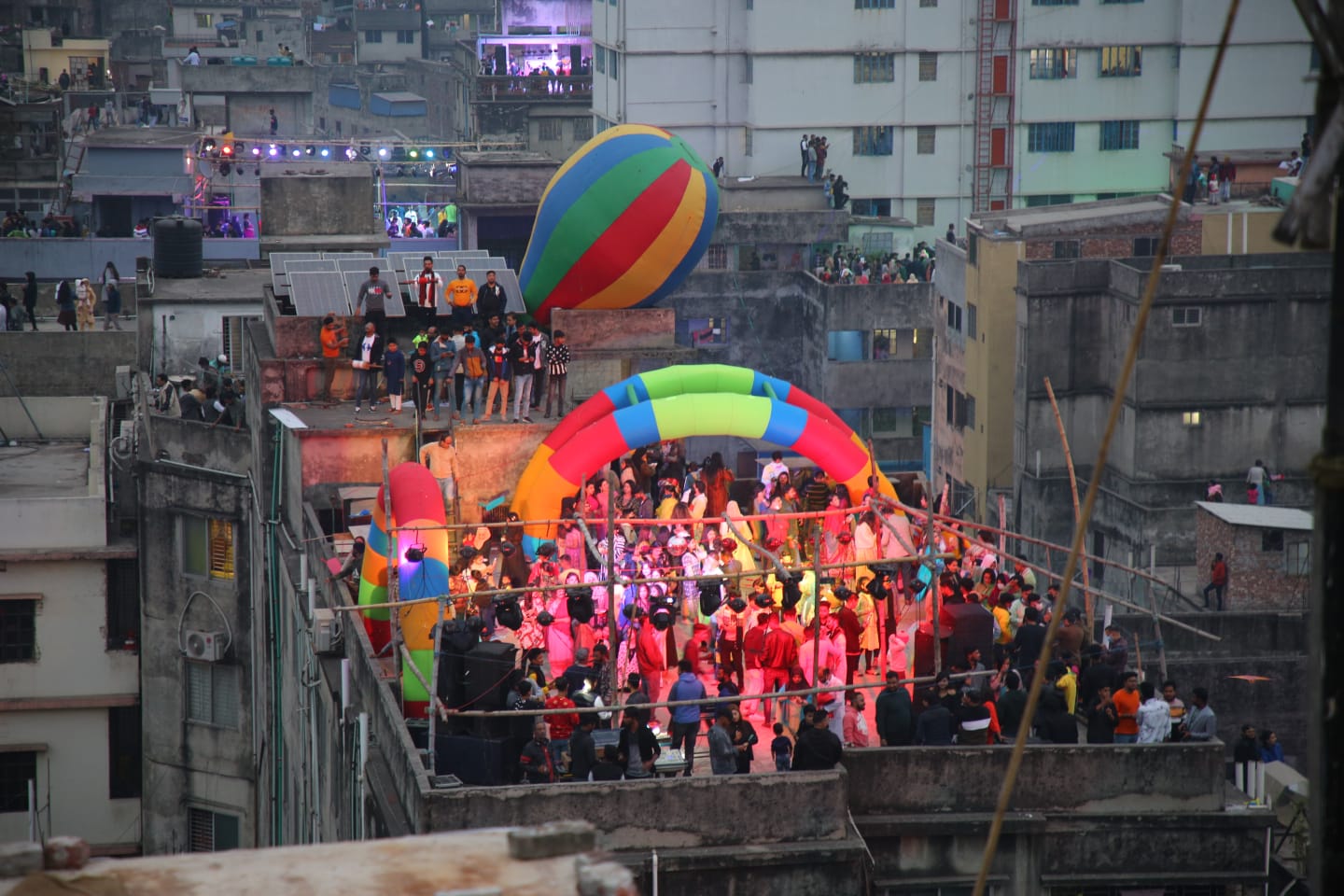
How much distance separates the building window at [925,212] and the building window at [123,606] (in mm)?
44534

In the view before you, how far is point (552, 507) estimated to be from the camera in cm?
2858

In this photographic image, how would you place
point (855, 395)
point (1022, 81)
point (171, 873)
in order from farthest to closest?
1. point (1022, 81)
2. point (855, 395)
3. point (171, 873)

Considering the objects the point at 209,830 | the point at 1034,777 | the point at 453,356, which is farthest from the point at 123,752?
the point at 1034,777

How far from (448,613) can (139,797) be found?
1585 centimetres

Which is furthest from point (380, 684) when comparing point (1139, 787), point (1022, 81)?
point (1022, 81)

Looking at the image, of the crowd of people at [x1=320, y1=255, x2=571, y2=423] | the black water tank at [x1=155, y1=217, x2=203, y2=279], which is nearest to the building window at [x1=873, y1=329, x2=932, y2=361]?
the black water tank at [x1=155, y1=217, x2=203, y2=279]

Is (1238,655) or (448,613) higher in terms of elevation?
(448,613)

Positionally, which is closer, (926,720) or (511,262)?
(926,720)

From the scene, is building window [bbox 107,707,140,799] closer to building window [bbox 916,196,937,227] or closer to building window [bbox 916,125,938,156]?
building window [bbox 916,196,937,227]

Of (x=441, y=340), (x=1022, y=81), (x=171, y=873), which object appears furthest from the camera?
(x=1022, y=81)

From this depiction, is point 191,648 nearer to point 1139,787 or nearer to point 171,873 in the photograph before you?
point 1139,787

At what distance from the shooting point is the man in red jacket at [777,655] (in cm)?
2280

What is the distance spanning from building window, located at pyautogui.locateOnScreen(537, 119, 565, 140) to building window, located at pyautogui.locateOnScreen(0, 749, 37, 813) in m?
56.2

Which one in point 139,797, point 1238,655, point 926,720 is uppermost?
point 926,720
